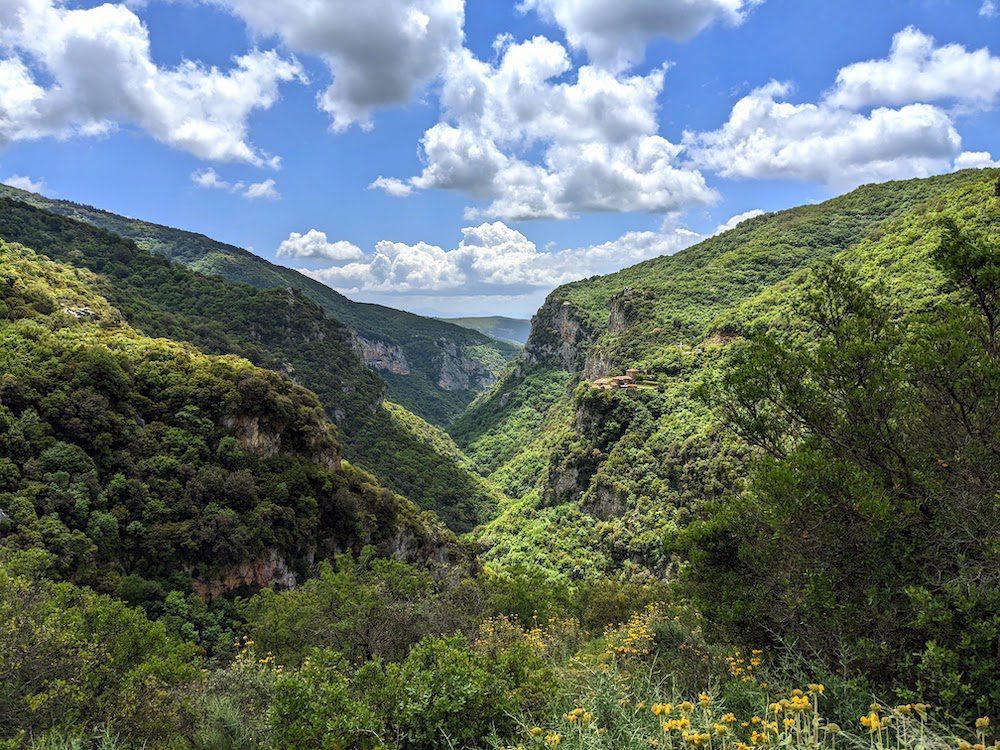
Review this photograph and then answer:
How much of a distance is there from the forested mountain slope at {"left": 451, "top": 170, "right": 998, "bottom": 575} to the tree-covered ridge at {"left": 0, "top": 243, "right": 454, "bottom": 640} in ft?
74.7

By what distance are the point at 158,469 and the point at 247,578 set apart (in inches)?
322

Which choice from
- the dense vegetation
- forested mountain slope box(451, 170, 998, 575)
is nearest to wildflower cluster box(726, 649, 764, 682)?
the dense vegetation

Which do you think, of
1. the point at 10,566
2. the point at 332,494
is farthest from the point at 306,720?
the point at 332,494

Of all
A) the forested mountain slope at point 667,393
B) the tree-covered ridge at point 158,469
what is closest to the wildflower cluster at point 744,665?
the forested mountain slope at point 667,393

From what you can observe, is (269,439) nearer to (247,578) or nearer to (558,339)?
(247,578)

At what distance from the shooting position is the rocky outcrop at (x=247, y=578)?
27.3 meters

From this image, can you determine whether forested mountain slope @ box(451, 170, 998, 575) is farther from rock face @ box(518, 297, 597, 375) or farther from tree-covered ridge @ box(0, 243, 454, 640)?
tree-covered ridge @ box(0, 243, 454, 640)

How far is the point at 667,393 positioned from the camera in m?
69.1

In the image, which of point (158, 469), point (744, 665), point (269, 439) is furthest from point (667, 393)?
point (744, 665)

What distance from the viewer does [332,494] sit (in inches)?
1414

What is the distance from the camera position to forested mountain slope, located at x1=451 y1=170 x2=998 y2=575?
50.0 metres

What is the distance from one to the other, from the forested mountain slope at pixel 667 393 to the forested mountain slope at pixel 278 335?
1397cm

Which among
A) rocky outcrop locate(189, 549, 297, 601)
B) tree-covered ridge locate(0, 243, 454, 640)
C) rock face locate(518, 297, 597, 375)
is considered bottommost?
rocky outcrop locate(189, 549, 297, 601)

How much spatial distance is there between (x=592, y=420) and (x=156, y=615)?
5916 centimetres
